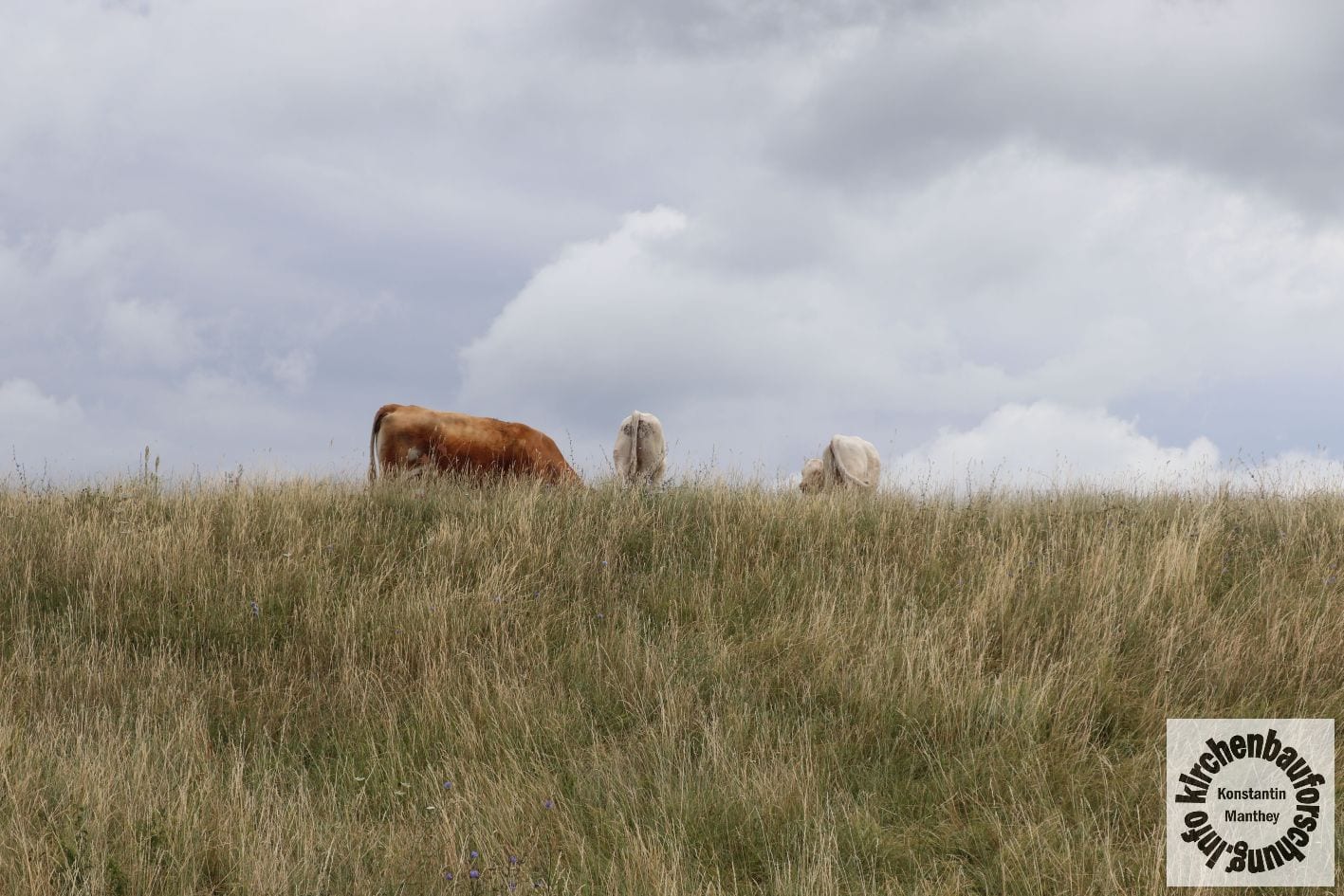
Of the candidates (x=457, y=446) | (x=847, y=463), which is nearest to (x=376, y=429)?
(x=457, y=446)

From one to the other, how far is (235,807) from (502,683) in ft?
5.45

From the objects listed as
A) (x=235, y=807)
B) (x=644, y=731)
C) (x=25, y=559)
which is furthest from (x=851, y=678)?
(x=25, y=559)

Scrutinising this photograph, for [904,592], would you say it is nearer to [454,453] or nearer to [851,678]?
[851,678]

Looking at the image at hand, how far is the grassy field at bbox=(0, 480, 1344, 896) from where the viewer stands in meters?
3.74

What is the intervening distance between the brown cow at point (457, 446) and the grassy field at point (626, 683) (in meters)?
2.96

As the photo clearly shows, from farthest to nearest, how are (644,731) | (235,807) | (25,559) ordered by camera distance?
1. (25,559)
2. (644,731)
3. (235,807)

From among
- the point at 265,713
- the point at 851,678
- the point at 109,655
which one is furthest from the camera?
the point at 109,655

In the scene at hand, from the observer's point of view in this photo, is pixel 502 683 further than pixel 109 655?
No

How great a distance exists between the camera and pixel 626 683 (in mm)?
5348

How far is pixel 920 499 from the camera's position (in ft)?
30.8

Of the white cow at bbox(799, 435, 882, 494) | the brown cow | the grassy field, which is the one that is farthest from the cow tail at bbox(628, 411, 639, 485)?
the grassy field

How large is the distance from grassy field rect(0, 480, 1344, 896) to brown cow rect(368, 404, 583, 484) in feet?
9.72

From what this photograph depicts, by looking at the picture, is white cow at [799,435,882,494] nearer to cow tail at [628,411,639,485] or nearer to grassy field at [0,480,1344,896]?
cow tail at [628,411,639,485]

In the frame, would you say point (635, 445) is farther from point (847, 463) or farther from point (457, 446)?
point (847, 463)
